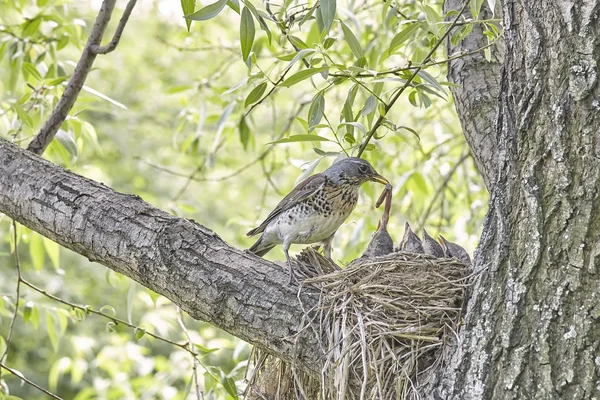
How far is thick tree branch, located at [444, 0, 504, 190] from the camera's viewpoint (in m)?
2.80

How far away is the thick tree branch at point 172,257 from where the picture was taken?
221 cm

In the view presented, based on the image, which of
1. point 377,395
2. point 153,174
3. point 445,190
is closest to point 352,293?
point 377,395

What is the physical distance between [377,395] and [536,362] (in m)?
0.50

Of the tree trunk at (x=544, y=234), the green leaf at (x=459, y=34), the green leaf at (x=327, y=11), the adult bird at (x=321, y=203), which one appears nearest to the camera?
the tree trunk at (x=544, y=234)

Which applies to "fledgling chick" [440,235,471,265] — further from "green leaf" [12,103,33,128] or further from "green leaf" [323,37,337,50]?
"green leaf" [12,103,33,128]

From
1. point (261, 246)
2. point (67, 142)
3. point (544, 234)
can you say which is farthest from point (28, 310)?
point (544, 234)

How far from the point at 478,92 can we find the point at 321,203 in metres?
1.08

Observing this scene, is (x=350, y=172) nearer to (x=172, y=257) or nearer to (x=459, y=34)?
(x=459, y=34)

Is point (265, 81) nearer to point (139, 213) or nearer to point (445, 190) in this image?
point (139, 213)

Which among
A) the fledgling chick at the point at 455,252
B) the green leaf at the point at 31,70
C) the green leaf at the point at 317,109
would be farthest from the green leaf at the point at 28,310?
the fledgling chick at the point at 455,252

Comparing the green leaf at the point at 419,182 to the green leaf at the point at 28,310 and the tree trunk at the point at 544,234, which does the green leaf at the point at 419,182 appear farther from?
the tree trunk at the point at 544,234

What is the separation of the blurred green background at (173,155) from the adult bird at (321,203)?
215 mm

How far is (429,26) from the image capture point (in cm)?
252

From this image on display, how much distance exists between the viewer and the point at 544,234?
184 cm
